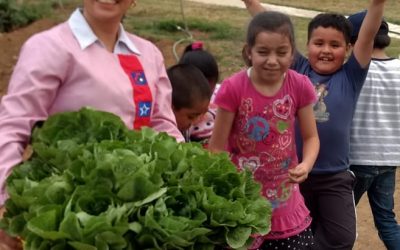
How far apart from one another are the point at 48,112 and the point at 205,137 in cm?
140

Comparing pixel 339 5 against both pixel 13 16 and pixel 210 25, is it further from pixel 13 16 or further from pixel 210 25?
pixel 13 16

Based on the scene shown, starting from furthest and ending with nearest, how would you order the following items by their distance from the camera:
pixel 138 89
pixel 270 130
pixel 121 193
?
pixel 270 130 → pixel 138 89 → pixel 121 193

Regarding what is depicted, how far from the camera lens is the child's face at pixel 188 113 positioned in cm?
336

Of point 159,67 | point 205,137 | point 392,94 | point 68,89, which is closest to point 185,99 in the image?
point 205,137

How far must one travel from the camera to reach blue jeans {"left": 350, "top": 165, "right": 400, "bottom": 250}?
4154mm

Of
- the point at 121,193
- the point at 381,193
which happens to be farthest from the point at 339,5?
the point at 121,193

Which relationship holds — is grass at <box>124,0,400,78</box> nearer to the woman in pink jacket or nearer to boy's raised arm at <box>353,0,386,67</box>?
boy's raised arm at <box>353,0,386,67</box>

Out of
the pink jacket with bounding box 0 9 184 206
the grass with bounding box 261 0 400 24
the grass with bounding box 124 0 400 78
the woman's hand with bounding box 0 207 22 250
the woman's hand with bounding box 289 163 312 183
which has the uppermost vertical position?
the pink jacket with bounding box 0 9 184 206

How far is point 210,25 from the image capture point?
13.4 metres

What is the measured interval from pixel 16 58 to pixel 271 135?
8.79 m

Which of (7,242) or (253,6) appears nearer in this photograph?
(7,242)

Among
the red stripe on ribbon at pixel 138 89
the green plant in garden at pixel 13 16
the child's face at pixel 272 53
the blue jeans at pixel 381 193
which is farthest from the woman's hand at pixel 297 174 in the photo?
the green plant in garden at pixel 13 16

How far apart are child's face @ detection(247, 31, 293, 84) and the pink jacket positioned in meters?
0.60

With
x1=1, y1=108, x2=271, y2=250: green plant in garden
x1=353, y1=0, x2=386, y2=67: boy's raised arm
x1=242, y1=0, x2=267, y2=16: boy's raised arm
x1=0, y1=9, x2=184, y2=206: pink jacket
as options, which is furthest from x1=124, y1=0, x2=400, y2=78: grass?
x1=1, y1=108, x2=271, y2=250: green plant in garden
